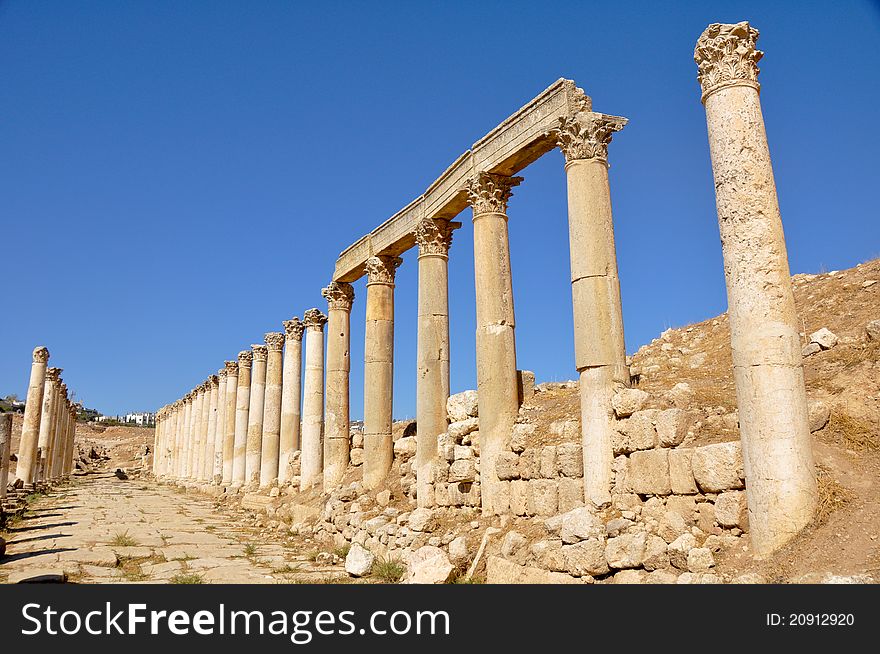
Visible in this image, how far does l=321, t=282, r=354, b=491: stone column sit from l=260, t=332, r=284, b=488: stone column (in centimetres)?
675

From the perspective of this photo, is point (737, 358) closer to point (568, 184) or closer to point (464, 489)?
point (568, 184)

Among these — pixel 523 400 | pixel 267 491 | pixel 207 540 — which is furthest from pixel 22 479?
pixel 523 400

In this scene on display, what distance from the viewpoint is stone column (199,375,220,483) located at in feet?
117

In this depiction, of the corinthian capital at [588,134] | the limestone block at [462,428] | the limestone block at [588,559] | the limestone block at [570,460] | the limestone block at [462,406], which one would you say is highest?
the corinthian capital at [588,134]

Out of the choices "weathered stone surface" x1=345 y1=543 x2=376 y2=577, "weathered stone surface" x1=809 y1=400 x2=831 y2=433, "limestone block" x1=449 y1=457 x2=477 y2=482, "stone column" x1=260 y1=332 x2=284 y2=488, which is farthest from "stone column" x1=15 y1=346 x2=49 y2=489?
"weathered stone surface" x1=809 y1=400 x2=831 y2=433

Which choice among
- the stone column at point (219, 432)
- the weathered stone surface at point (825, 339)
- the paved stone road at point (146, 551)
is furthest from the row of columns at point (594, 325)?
the stone column at point (219, 432)

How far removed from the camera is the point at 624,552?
8.12m

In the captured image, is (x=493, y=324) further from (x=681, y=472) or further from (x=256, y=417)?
(x=256, y=417)

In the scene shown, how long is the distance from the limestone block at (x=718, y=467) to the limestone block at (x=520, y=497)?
11.6 feet

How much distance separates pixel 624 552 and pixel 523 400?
17.0ft

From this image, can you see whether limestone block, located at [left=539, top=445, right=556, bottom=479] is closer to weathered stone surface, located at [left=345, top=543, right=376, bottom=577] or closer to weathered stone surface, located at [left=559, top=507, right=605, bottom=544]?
weathered stone surface, located at [left=559, top=507, right=605, bottom=544]

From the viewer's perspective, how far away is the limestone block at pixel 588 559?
823 cm

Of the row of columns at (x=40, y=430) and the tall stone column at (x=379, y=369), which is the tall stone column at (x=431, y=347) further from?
the row of columns at (x=40, y=430)

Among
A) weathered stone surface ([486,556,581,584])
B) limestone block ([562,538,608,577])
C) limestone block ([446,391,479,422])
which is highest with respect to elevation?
limestone block ([446,391,479,422])
